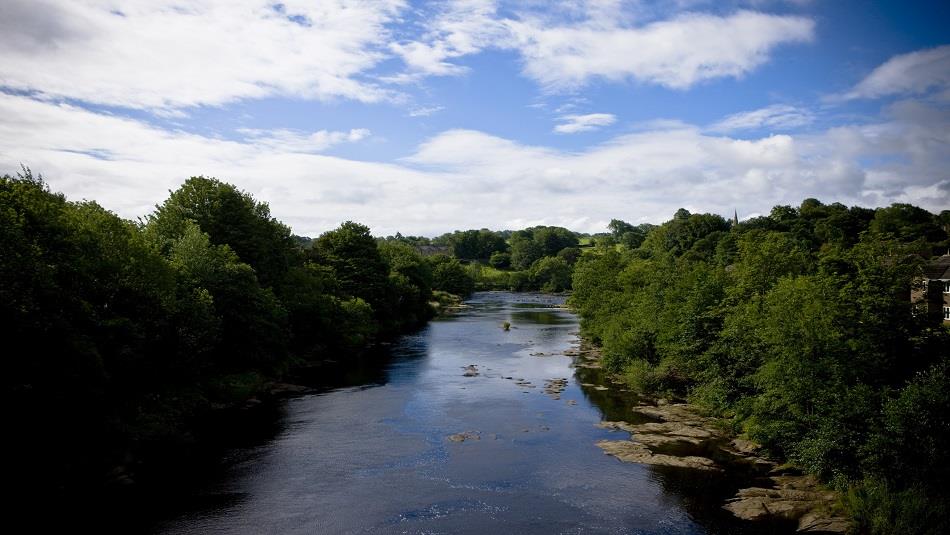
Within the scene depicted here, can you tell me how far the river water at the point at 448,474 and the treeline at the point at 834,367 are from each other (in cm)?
449

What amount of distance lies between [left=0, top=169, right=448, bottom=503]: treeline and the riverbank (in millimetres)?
25248

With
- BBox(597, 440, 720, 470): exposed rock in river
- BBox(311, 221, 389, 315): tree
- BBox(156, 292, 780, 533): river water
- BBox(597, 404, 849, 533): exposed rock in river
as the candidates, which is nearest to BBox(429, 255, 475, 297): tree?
BBox(311, 221, 389, 315): tree

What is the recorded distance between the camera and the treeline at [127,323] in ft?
80.9

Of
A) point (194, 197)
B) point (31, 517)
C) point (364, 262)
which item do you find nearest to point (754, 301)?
point (31, 517)

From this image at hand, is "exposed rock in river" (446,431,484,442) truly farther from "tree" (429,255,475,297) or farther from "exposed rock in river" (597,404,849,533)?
"tree" (429,255,475,297)

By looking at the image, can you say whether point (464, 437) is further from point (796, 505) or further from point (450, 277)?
point (450, 277)

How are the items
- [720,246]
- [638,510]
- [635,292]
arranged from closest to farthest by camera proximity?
[638,510] → [635,292] → [720,246]

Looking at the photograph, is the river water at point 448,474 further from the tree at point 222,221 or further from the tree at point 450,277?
the tree at point 450,277

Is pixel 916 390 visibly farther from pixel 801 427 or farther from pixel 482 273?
pixel 482 273

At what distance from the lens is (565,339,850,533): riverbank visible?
24656mm

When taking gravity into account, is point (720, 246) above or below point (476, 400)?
above

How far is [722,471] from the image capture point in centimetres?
2991

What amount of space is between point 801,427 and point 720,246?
252 ft

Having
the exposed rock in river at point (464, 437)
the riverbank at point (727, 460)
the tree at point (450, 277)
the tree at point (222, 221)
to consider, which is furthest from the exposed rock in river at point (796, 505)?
the tree at point (450, 277)
